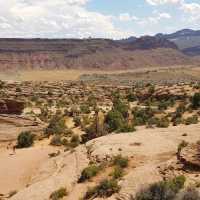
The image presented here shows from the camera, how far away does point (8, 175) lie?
90.0ft

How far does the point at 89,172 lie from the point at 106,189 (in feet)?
8.37

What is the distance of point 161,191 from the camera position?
17.5m

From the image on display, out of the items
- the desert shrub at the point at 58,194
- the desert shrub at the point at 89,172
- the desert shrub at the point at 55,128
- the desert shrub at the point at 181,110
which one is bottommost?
the desert shrub at the point at 55,128

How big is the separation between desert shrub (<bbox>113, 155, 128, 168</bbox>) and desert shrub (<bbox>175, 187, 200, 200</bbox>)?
5386 mm

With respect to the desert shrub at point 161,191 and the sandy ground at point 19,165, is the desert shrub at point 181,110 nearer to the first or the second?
the sandy ground at point 19,165

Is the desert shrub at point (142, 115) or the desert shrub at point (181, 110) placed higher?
the desert shrub at point (181, 110)

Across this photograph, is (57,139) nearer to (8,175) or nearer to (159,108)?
(8,175)

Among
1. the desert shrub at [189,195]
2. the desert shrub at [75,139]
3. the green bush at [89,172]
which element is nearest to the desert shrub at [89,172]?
the green bush at [89,172]

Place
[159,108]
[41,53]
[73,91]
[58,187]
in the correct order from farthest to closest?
[41,53] < [73,91] < [159,108] < [58,187]

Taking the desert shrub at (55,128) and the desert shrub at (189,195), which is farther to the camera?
the desert shrub at (55,128)

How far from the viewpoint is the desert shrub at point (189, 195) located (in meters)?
16.3

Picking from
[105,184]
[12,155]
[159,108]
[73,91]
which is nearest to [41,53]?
[73,91]

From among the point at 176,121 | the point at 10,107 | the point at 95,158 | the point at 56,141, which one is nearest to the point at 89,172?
the point at 95,158

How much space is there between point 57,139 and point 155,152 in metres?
12.1
